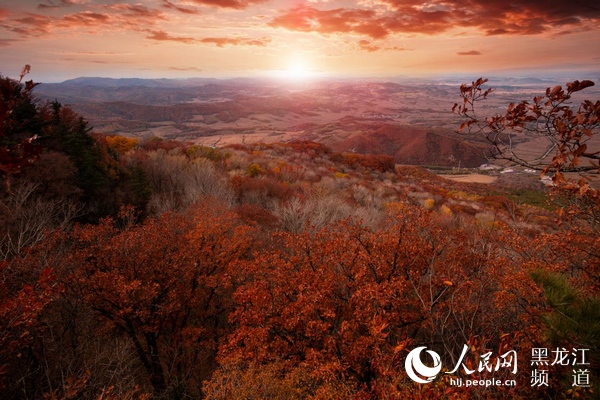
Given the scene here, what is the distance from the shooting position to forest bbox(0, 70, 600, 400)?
5.61m

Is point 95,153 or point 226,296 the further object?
point 95,153

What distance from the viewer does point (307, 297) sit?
1157 cm

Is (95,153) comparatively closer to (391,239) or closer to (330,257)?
(330,257)

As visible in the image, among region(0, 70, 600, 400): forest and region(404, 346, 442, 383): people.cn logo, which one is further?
region(404, 346, 442, 383): people.cn logo

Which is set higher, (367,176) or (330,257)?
(330,257)

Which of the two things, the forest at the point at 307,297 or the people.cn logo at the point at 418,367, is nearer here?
the forest at the point at 307,297

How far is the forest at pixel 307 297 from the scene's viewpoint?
18.4 ft

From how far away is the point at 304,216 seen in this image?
81.5ft

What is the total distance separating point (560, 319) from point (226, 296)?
17.6 metres

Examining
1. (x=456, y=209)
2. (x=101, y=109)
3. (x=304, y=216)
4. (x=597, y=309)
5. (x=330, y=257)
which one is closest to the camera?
(x=597, y=309)

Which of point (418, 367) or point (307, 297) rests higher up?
point (418, 367)

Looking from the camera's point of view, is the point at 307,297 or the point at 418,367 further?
the point at 307,297

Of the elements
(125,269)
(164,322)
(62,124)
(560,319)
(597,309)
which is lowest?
(164,322)

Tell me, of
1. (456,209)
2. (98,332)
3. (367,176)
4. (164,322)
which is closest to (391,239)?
(164,322)
